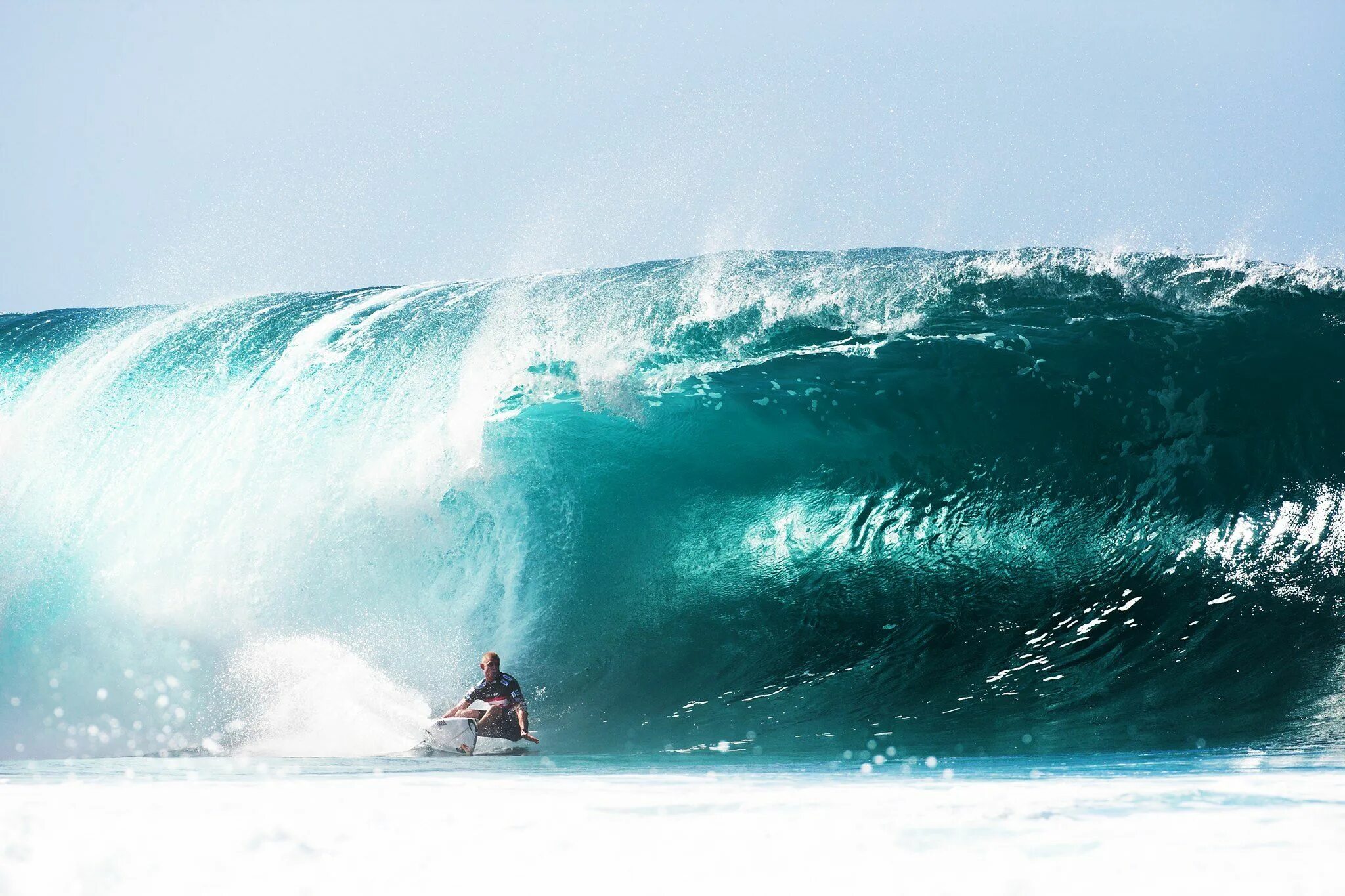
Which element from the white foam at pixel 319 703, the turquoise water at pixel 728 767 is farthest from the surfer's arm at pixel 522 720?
the white foam at pixel 319 703

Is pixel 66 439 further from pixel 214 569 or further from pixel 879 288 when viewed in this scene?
pixel 879 288

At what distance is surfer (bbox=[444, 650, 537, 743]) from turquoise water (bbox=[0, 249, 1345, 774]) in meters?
0.33

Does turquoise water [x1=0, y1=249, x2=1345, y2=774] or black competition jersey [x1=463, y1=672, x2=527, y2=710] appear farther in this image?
turquoise water [x1=0, y1=249, x2=1345, y2=774]

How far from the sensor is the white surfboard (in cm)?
541

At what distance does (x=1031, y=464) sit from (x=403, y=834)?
242 inches

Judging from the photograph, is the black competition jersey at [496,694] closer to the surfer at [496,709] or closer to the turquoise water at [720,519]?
the surfer at [496,709]

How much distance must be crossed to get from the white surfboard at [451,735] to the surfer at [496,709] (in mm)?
99

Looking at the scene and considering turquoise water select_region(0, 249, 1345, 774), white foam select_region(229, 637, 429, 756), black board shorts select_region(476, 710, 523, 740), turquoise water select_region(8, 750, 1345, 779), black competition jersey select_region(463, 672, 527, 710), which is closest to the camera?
turquoise water select_region(8, 750, 1345, 779)

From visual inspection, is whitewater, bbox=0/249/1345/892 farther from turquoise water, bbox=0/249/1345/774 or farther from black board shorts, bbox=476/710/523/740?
black board shorts, bbox=476/710/523/740

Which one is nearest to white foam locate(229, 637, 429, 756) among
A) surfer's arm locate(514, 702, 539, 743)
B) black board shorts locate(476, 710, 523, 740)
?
black board shorts locate(476, 710, 523, 740)

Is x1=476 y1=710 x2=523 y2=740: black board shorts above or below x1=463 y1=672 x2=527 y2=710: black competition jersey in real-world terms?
below

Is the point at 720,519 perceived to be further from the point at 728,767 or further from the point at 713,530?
the point at 728,767

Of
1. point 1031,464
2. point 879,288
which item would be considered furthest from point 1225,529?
point 879,288

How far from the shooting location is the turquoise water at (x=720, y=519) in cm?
629
